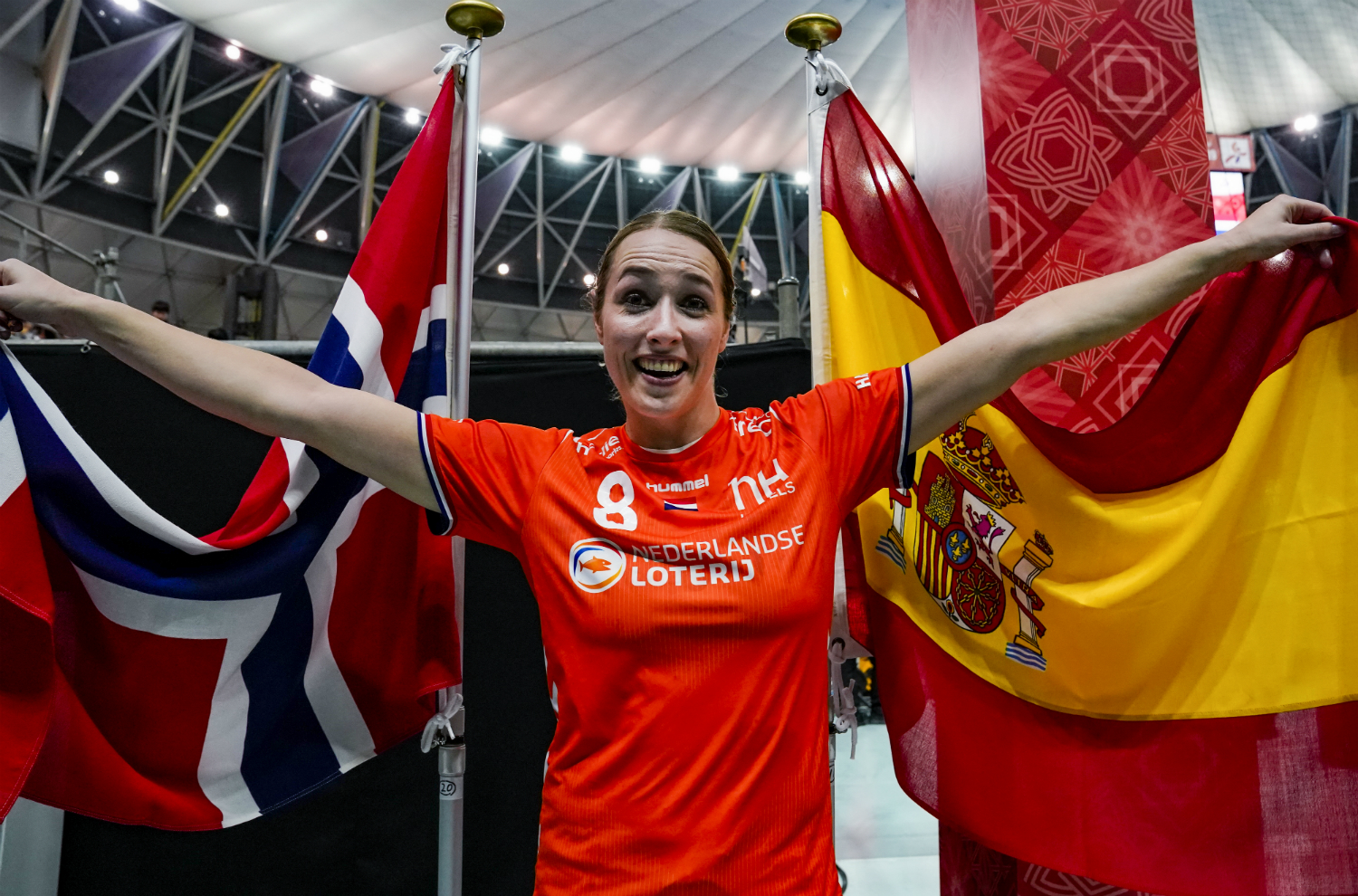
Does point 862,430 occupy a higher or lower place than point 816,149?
lower

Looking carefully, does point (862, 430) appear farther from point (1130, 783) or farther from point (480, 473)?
point (1130, 783)

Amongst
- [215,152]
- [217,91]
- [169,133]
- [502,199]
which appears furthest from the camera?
[502,199]

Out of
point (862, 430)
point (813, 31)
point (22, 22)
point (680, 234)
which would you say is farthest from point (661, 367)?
point (22, 22)

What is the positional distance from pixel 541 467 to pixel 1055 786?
109 cm

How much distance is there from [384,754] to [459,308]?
4.95 ft

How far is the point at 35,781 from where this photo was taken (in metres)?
1.47

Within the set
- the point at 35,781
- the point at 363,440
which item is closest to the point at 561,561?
the point at 363,440

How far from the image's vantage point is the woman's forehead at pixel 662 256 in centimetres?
133

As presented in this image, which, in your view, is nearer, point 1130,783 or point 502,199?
point 1130,783

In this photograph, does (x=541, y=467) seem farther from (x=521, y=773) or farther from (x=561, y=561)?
(x=521, y=773)

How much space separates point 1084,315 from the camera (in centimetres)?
126

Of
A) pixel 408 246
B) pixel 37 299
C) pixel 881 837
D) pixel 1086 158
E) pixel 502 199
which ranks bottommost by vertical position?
pixel 881 837

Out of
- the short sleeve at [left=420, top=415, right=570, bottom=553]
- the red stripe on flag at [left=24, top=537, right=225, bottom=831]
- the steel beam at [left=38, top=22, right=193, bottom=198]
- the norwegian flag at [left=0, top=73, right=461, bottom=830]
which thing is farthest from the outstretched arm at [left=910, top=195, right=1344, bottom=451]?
the steel beam at [left=38, top=22, right=193, bottom=198]

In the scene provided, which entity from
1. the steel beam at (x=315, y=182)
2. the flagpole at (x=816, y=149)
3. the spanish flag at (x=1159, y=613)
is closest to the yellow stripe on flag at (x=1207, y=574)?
the spanish flag at (x=1159, y=613)
